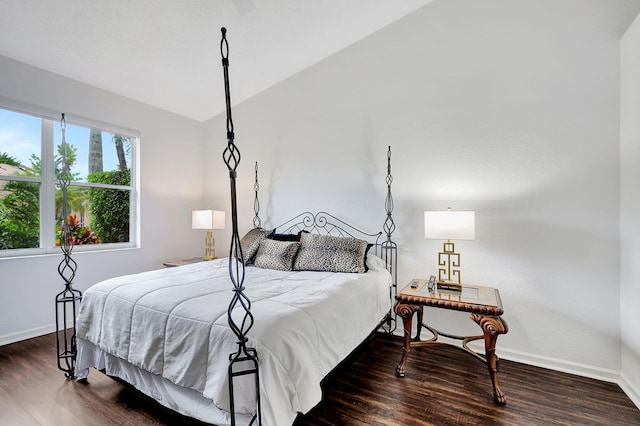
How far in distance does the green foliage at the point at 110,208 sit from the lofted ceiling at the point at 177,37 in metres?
1.01

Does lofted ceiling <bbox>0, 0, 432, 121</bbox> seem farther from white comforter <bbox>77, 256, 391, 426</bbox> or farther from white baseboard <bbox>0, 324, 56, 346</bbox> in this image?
white baseboard <bbox>0, 324, 56, 346</bbox>

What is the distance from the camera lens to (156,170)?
13.2ft

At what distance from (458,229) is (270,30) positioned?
2.58 metres

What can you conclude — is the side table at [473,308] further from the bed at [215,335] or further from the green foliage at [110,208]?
the green foliage at [110,208]

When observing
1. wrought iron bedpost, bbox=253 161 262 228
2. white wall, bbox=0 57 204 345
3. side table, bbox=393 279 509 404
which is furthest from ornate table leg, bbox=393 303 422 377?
white wall, bbox=0 57 204 345

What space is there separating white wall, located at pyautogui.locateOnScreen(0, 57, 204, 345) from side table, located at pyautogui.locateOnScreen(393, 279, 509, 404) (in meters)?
3.27

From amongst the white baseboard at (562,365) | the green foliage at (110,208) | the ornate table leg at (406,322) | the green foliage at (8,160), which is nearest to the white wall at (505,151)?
the white baseboard at (562,365)

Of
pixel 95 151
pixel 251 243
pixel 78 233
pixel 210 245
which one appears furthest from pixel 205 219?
pixel 95 151

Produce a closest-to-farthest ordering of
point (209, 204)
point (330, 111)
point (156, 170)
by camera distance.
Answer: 1. point (330, 111)
2. point (156, 170)
3. point (209, 204)

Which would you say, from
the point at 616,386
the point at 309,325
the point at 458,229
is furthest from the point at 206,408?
the point at 616,386

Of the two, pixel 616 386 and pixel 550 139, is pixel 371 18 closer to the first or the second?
pixel 550 139

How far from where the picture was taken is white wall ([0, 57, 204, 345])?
2855 mm

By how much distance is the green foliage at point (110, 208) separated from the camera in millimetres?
3578

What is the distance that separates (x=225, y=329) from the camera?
1.46 meters
